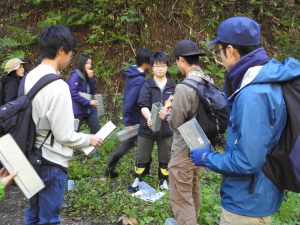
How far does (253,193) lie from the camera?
232cm

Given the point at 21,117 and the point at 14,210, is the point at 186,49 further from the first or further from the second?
the point at 14,210

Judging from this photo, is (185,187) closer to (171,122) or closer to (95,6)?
(171,122)

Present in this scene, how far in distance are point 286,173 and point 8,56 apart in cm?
873

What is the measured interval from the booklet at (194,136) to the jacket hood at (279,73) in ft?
2.63

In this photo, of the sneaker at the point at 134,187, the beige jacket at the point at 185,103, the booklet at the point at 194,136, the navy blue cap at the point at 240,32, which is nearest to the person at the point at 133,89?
the sneaker at the point at 134,187

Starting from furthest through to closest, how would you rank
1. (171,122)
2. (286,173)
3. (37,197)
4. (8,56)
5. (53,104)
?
(8,56) → (171,122) → (37,197) → (53,104) → (286,173)

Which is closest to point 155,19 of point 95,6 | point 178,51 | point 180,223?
point 95,6

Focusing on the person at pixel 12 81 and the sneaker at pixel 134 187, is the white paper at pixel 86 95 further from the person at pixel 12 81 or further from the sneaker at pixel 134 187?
Result: the sneaker at pixel 134 187

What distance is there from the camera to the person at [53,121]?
2961 mm

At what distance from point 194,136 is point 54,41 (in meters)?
1.38

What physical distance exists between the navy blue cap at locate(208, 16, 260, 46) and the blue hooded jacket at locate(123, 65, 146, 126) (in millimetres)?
3260

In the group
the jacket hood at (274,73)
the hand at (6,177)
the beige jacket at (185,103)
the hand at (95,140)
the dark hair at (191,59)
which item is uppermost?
the jacket hood at (274,73)

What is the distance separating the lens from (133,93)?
5.61m

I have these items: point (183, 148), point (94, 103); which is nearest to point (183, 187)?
point (183, 148)
